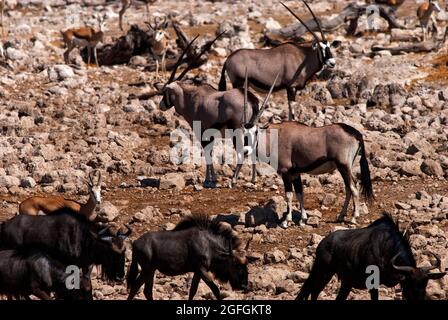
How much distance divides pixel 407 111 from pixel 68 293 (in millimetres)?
9884

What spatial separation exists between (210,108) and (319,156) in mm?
2921

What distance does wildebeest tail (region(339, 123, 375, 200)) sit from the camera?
16938 mm

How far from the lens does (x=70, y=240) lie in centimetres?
1439

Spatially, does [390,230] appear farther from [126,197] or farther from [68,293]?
[126,197]

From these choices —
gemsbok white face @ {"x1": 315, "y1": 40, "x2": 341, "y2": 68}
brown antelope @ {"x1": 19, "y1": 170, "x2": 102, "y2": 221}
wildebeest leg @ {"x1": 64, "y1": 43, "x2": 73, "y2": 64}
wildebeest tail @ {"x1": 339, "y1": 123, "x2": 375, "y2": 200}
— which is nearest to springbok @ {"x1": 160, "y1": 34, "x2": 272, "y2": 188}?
wildebeest tail @ {"x1": 339, "y1": 123, "x2": 375, "y2": 200}

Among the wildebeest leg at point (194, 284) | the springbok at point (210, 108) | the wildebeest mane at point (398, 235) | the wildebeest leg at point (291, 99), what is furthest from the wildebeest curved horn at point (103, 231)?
the wildebeest leg at point (291, 99)

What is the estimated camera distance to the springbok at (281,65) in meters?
21.3

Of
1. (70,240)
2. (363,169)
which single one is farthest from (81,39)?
(70,240)

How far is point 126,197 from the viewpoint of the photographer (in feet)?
61.1

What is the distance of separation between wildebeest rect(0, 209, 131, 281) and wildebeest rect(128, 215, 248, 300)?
0.35m

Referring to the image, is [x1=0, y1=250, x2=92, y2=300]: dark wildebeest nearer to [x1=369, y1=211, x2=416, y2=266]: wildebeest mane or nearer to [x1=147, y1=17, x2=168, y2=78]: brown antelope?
[x1=369, y1=211, x2=416, y2=266]: wildebeest mane

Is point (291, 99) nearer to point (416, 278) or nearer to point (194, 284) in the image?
point (194, 284)

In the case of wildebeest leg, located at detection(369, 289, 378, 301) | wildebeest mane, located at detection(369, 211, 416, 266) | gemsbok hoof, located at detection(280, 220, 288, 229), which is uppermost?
wildebeest mane, located at detection(369, 211, 416, 266)
